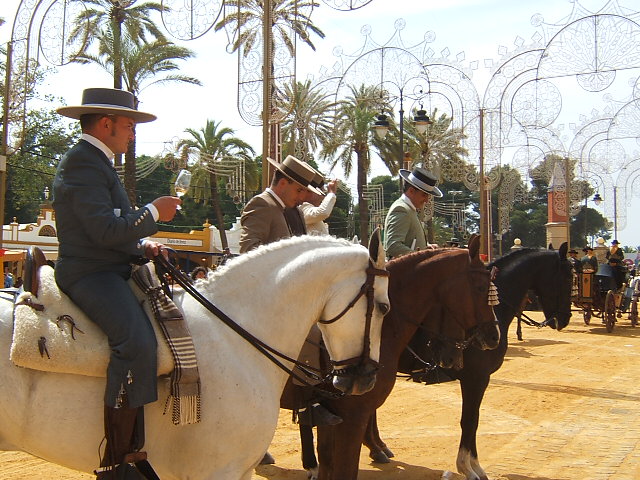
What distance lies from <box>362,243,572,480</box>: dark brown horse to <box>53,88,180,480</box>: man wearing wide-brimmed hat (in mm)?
3018

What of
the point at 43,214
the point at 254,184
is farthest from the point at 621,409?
the point at 43,214

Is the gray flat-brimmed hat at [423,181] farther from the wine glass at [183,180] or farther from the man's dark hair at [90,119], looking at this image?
the man's dark hair at [90,119]

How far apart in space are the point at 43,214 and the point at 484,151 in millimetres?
24822

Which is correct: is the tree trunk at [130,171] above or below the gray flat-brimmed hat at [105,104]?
above

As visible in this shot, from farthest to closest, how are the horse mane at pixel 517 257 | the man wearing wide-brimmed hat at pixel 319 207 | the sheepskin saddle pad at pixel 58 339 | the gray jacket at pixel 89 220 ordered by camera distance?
the horse mane at pixel 517 257, the man wearing wide-brimmed hat at pixel 319 207, the gray jacket at pixel 89 220, the sheepskin saddle pad at pixel 58 339

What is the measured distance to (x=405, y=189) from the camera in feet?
24.0

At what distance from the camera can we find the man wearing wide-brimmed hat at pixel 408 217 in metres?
7.04

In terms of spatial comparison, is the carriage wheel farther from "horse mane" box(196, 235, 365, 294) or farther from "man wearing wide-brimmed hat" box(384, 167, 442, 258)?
"horse mane" box(196, 235, 365, 294)

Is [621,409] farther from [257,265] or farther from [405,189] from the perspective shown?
[257,265]

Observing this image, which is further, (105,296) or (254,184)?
(254,184)

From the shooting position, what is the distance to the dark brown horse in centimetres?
668

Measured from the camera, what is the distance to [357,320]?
13.1 feet

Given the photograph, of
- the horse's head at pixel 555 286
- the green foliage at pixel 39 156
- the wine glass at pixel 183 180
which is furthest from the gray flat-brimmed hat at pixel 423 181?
the green foliage at pixel 39 156

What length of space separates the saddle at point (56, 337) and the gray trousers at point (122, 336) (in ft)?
0.18
